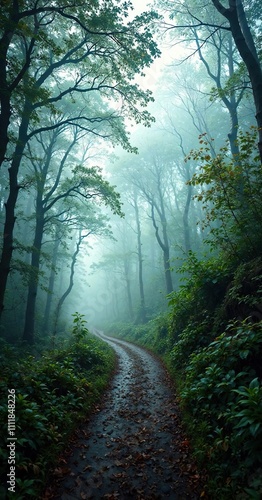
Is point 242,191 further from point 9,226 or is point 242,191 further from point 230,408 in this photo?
point 9,226

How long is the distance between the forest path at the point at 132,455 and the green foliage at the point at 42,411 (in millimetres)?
345

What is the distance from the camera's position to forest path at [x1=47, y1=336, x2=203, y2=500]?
3480 mm

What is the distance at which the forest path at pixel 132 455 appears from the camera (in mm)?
3480

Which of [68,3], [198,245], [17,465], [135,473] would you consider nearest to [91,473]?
[135,473]

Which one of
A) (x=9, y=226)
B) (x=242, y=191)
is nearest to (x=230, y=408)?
(x=242, y=191)

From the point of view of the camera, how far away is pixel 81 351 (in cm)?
891

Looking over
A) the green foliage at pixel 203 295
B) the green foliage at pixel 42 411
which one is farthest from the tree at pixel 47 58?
the green foliage at pixel 203 295

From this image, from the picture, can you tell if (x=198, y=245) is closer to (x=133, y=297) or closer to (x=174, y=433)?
(x=133, y=297)

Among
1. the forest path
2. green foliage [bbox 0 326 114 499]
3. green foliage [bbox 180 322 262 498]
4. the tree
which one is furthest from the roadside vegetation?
the tree

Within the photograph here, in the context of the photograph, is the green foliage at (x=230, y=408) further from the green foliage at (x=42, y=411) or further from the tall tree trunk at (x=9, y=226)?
the tall tree trunk at (x=9, y=226)

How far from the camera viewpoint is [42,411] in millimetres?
4762

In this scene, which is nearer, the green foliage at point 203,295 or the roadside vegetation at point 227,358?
the roadside vegetation at point 227,358

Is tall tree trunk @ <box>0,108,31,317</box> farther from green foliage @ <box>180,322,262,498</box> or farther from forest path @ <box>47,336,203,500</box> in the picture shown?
green foliage @ <box>180,322,262,498</box>

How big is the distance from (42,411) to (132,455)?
1.95 metres
